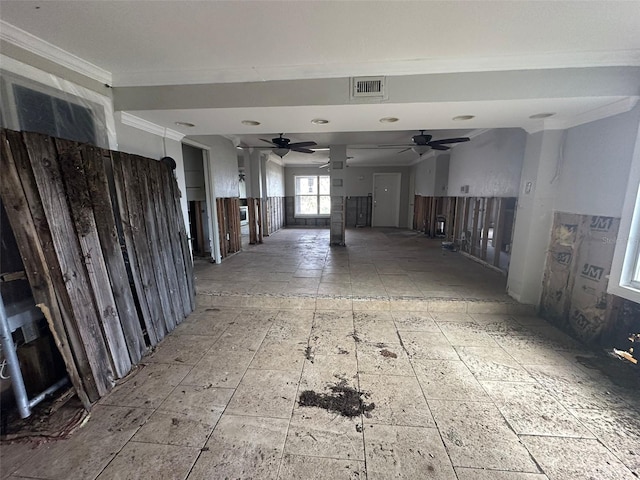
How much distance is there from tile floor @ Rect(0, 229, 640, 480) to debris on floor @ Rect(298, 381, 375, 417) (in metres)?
0.04

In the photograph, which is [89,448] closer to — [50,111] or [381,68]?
[50,111]

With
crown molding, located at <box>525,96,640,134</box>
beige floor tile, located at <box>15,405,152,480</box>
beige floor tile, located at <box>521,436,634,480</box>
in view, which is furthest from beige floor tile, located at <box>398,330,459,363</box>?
crown molding, located at <box>525,96,640,134</box>

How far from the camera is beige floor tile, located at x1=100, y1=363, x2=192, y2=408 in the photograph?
5.85ft

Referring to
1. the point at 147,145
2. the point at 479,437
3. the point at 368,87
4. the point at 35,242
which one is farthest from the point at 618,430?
the point at 147,145

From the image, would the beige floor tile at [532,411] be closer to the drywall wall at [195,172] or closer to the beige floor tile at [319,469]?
the beige floor tile at [319,469]

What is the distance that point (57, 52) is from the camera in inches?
76.7

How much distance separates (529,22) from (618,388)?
8.67 feet

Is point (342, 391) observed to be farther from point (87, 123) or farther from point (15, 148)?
point (87, 123)

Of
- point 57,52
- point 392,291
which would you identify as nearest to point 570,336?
point 392,291

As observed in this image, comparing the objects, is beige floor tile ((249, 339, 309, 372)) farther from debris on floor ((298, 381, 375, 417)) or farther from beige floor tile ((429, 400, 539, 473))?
beige floor tile ((429, 400, 539, 473))

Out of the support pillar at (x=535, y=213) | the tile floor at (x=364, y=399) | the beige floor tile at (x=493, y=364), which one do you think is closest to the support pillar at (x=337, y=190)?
the tile floor at (x=364, y=399)

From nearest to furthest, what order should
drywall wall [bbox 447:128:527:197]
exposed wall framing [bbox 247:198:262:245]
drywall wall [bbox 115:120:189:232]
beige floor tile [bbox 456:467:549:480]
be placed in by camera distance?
beige floor tile [bbox 456:467:549:480] < drywall wall [bbox 115:120:189:232] < drywall wall [bbox 447:128:527:197] < exposed wall framing [bbox 247:198:262:245]

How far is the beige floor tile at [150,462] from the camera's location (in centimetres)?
131

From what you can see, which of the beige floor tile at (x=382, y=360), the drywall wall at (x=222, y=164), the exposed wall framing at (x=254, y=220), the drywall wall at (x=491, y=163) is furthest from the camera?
the exposed wall framing at (x=254, y=220)
